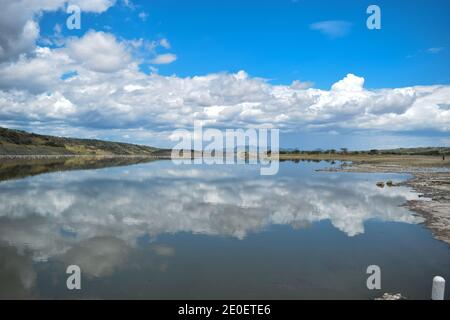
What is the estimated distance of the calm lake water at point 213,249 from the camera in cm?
1188

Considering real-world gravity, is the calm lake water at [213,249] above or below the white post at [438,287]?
below

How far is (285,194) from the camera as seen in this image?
1443 inches

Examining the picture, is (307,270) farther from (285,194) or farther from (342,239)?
(285,194)

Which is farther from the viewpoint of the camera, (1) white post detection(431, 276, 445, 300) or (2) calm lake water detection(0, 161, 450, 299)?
(2) calm lake water detection(0, 161, 450, 299)

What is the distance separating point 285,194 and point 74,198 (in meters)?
19.6

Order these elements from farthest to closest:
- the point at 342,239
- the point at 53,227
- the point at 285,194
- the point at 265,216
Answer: the point at 285,194, the point at 265,216, the point at 53,227, the point at 342,239

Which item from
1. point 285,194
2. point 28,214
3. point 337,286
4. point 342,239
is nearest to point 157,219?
point 28,214

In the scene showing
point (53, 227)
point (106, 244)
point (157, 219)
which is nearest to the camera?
point (106, 244)

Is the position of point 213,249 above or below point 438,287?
below

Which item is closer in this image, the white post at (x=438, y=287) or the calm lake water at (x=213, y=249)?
the white post at (x=438, y=287)

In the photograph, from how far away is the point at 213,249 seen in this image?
16453mm

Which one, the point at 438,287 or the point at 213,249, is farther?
the point at 213,249

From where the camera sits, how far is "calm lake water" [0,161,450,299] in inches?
468

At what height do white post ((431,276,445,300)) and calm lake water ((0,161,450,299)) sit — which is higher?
white post ((431,276,445,300))
